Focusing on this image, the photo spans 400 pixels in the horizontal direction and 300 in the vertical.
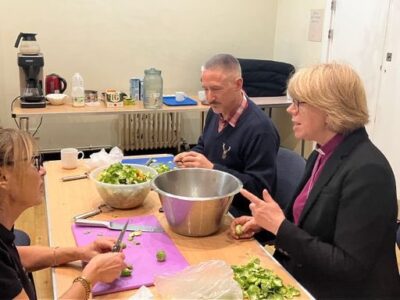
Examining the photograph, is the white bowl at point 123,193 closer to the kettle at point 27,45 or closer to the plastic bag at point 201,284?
the plastic bag at point 201,284

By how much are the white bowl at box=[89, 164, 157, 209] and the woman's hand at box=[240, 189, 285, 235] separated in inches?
17.1

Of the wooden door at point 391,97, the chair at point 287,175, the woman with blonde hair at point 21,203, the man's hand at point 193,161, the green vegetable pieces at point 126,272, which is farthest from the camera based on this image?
the wooden door at point 391,97

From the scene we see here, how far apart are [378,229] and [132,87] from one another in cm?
323

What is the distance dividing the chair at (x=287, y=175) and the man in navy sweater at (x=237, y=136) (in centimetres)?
6

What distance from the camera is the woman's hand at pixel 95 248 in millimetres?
1377

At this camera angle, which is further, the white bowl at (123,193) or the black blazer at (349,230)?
the white bowl at (123,193)

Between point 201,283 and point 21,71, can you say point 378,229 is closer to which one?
point 201,283

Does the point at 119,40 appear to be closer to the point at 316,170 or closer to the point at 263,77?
the point at 263,77

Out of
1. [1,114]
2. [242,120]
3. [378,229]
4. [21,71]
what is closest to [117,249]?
[378,229]

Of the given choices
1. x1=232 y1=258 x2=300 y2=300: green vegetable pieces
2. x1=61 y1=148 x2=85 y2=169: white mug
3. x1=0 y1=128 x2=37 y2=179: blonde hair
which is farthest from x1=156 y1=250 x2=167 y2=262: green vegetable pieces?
x1=61 y1=148 x2=85 y2=169: white mug

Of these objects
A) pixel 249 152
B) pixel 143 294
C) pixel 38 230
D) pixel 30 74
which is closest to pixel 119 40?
pixel 30 74

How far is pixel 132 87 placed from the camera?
13.9 ft

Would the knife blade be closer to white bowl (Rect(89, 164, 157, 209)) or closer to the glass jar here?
white bowl (Rect(89, 164, 157, 209))

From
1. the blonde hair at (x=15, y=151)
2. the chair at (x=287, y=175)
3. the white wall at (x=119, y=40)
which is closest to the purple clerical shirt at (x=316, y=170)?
the chair at (x=287, y=175)
